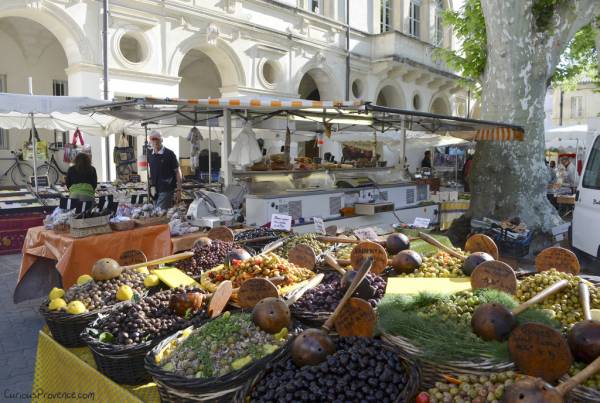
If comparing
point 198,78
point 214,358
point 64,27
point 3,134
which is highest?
point 198,78

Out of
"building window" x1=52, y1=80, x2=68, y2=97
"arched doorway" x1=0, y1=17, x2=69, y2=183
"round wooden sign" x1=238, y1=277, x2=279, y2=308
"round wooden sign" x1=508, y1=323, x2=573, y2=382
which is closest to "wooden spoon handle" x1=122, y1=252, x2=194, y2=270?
"round wooden sign" x1=238, y1=277, x2=279, y2=308

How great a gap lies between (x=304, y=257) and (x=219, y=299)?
1011 millimetres

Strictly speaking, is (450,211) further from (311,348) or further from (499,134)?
(311,348)

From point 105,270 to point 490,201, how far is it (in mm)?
8392

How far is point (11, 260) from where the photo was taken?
8.27 metres

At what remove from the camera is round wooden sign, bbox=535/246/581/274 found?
136 inches

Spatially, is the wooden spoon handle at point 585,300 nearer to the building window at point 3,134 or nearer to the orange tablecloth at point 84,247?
the orange tablecloth at point 84,247

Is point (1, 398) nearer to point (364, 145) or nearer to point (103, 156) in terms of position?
point (103, 156)

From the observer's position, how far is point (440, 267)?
3656mm

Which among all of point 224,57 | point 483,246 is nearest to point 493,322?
point 483,246

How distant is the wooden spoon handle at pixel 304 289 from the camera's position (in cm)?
294

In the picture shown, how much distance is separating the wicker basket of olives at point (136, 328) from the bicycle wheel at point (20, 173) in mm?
14143

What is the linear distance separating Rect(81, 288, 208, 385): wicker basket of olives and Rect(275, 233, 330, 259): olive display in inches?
57.1

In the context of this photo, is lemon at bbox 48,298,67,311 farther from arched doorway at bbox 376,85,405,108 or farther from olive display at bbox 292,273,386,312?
arched doorway at bbox 376,85,405,108
